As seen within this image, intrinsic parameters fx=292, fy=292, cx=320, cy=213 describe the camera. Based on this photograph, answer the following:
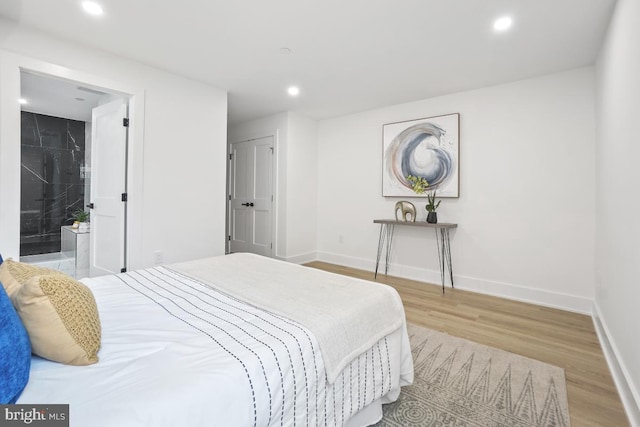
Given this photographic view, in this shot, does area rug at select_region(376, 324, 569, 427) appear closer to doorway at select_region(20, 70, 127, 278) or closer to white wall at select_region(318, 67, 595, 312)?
white wall at select_region(318, 67, 595, 312)

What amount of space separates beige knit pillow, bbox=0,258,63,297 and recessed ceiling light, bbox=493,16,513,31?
10.4 ft

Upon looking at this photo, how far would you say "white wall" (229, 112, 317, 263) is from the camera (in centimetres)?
470

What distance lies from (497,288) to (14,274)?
4.01 meters

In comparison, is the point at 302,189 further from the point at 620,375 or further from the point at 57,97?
the point at 620,375

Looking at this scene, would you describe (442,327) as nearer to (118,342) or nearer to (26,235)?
(118,342)

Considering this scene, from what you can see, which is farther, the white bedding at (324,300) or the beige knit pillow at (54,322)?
the white bedding at (324,300)

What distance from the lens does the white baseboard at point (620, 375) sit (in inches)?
57.1

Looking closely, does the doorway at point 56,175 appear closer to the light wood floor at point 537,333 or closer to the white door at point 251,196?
the white door at point 251,196

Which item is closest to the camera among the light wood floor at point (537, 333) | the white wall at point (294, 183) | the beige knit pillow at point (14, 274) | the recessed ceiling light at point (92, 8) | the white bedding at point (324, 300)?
the beige knit pillow at point (14, 274)

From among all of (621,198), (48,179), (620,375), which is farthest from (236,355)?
(48,179)

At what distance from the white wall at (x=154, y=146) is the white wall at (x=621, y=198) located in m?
3.66

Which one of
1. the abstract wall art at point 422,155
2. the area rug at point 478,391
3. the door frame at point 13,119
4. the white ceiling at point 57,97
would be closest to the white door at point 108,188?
the door frame at point 13,119

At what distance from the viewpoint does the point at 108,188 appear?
3207mm

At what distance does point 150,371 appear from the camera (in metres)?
0.85
